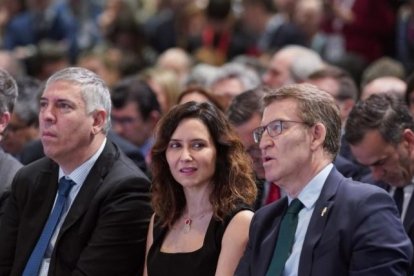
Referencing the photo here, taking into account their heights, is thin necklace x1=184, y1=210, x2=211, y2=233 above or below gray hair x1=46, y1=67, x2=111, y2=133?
below

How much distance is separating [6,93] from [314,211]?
6.89 ft

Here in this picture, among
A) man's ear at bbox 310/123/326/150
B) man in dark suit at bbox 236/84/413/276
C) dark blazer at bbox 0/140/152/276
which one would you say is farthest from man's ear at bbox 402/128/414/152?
dark blazer at bbox 0/140/152/276

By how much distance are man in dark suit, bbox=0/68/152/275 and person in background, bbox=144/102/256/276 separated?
0.15 meters

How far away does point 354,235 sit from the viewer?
423 cm

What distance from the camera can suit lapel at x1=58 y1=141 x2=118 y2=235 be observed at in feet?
16.9

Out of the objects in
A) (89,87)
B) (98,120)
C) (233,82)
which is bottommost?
(233,82)

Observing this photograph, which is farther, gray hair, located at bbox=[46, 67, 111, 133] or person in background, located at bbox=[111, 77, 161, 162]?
person in background, located at bbox=[111, 77, 161, 162]

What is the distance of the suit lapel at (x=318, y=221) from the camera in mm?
4316

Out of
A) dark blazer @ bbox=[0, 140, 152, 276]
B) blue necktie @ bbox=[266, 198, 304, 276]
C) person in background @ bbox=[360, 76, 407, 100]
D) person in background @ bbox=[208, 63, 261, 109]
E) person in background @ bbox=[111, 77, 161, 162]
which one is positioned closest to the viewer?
blue necktie @ bbox=[266, 198, 304, 276]

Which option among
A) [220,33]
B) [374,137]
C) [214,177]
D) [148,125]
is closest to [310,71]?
[148,125]

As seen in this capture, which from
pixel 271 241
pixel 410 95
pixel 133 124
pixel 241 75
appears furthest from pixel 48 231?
pixel 241 75

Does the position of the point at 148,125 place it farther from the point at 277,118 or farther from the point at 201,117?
the point at 277,118

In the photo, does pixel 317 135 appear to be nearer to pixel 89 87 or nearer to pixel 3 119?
pixel 89 87

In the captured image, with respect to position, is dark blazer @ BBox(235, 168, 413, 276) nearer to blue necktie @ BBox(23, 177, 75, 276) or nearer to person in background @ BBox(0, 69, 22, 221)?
blue necktie @ BBox(23, 177, 75, 276)
